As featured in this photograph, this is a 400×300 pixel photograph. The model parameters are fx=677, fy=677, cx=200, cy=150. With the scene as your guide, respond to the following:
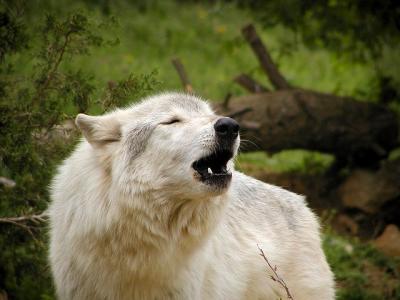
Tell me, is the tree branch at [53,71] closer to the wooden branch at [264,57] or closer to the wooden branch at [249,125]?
the wooden branch at [249,125]

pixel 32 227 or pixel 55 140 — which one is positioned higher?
pixel 55 140

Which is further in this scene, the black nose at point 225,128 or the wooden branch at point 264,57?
the wooden branch at point 264,57

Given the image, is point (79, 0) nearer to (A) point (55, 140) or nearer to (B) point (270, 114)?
(B) point (270, 114)

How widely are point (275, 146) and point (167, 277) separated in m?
4.84

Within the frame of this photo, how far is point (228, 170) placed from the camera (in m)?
4.85

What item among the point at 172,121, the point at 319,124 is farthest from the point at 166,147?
the point at 319,124

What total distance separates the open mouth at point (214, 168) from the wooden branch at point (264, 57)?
17.2ft

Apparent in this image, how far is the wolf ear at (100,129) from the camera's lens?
195 inches

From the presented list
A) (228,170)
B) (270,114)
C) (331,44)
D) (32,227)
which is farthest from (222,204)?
(331,44)

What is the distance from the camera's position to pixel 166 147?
4.81 m

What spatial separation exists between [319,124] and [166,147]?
525cm

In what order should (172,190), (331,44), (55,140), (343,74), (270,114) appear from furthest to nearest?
(343,74), (331,44), (270,114), (55,140), (172,190)

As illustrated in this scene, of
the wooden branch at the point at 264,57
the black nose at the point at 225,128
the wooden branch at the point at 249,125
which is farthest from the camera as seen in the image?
the wooden branch at the point at 264,57

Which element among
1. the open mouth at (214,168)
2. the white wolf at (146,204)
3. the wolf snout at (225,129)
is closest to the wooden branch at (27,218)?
the white wolf at (146,204)
